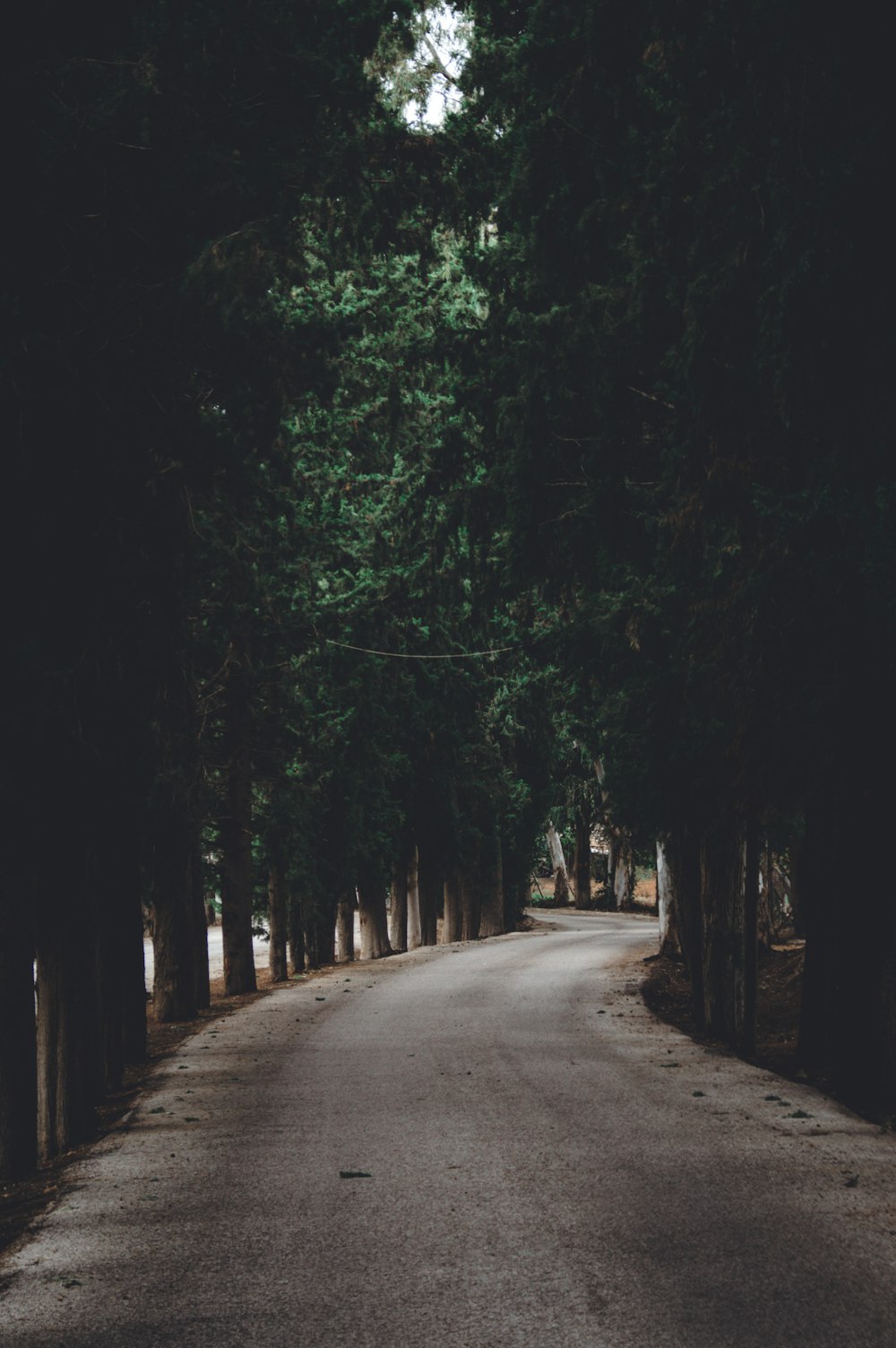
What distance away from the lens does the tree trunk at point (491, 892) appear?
133ft

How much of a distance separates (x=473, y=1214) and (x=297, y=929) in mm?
23129

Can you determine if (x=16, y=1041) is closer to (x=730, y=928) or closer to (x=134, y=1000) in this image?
(x=134, y=1000)

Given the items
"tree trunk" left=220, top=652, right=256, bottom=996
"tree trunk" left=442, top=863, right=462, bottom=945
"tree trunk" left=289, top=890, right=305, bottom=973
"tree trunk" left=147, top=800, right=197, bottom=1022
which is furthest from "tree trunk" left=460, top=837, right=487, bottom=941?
"tree trunk" left=147, top=800, right=197, bottom=1022

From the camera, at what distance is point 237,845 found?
23.7m

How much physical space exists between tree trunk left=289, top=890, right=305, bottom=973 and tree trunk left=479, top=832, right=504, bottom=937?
9.67 metres

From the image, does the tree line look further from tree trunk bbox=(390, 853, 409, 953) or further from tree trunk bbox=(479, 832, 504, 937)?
tree trunk bbox=(479, 832, 504, 937)

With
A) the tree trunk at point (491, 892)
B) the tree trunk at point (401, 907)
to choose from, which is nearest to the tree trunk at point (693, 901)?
the tree trunk at point (401, 907)

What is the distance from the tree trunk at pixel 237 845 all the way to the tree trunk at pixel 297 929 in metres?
2.30

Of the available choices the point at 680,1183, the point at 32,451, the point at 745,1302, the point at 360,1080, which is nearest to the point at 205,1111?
the point at 360,1080

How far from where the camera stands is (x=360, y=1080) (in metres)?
12.3

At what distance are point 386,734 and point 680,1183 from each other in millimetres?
21359

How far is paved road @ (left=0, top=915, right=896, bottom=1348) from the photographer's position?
5.39 metres

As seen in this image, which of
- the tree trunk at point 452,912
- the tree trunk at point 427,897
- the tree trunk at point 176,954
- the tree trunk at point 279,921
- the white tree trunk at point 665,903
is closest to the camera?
the tree trunk at point 176,954

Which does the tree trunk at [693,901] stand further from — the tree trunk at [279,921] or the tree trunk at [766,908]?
the tree trunk at [279,921]
